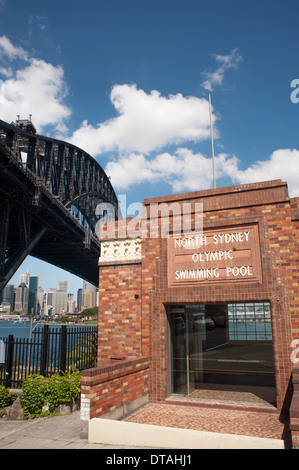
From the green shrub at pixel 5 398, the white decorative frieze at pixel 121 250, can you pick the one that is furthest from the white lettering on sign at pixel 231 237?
the green shrub at pixel 5 398

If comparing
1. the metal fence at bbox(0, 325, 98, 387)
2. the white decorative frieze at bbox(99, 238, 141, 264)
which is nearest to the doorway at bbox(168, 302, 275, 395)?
the white decorative frieze at bbox(99, 238, 141, 264)

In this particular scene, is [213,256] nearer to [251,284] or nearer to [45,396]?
[251,284]

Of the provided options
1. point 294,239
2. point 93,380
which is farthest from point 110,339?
point 294,239

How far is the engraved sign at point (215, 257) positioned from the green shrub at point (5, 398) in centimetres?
614

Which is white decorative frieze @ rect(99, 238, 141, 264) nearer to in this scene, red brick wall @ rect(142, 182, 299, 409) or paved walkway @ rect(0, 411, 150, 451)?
red brick wall @ rect(142, 182, 299, 409)

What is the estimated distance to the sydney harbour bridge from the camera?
26.6m

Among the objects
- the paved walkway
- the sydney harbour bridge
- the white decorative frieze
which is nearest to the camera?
the paved walkway

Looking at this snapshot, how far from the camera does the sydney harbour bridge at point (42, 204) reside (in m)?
26.6

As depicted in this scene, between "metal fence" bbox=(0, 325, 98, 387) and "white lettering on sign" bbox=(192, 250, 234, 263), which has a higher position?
"white lettering on sign" bbox=(192, 250, 234, 263)

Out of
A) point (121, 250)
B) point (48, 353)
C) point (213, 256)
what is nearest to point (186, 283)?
point (213, 256)

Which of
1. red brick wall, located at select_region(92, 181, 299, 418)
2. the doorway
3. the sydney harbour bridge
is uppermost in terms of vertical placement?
the sydney harbour bridge

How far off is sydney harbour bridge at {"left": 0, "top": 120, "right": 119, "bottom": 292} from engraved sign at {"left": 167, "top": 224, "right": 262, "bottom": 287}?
1537cm

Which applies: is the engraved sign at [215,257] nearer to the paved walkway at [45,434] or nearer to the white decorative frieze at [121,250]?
the white decorative frieze at [121,250]
